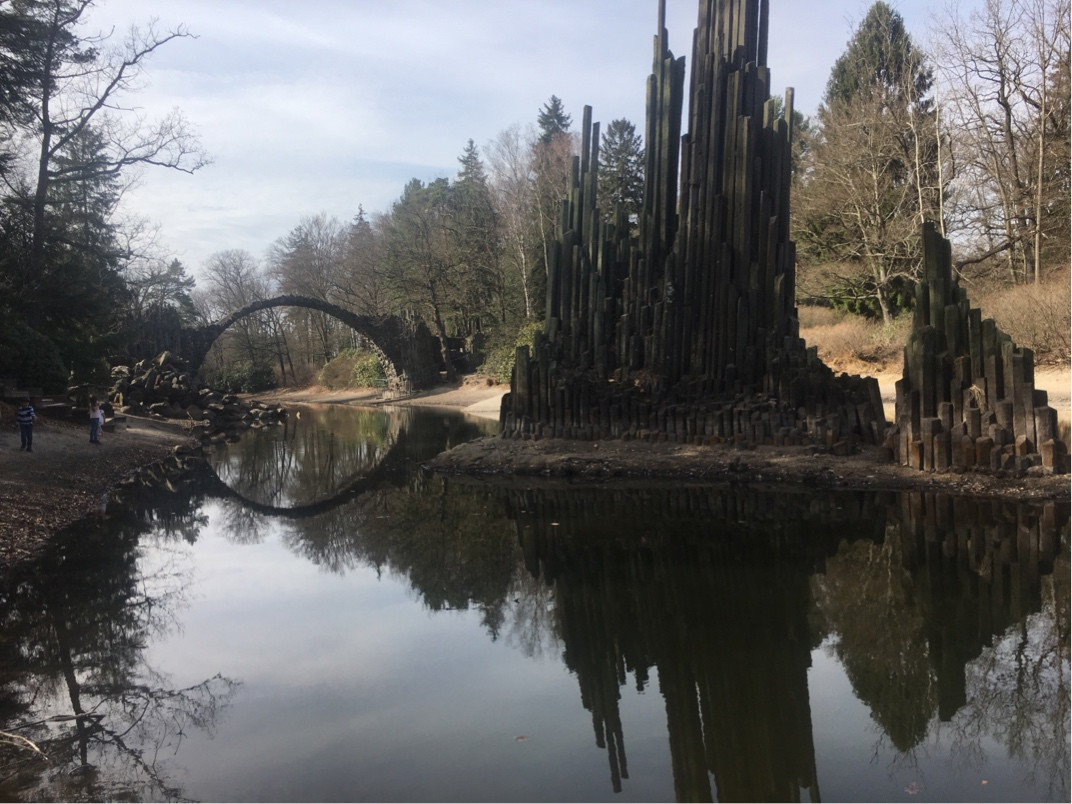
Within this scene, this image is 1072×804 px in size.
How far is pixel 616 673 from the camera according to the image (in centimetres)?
710

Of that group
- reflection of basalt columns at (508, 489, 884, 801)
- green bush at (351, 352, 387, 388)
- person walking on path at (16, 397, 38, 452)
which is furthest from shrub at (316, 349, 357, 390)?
reflection of basalt columns at (508, 489, 884, 801)

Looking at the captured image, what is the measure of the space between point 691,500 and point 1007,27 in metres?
19.5

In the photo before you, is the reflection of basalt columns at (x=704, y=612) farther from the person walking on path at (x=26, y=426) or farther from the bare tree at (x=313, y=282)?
the bare tree at (x=313, y=282)

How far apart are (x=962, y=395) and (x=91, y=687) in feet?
40.3

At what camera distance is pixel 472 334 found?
1923 inches

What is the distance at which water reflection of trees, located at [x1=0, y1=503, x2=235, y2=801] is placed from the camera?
564 centimetres

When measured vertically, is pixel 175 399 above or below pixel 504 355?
below

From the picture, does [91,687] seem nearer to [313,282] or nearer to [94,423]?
[94,423]

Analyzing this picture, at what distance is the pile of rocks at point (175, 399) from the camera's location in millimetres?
31953

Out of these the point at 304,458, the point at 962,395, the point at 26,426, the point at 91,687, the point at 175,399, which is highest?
the point at 175,399

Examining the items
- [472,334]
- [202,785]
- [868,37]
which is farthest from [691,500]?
[472,334]

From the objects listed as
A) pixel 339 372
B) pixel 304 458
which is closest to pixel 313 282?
pixel 339 372

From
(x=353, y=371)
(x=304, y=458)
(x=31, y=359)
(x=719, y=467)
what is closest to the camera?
(x=719, y=467)

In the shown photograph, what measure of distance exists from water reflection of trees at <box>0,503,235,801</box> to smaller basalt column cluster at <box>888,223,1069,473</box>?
11.0 metres
